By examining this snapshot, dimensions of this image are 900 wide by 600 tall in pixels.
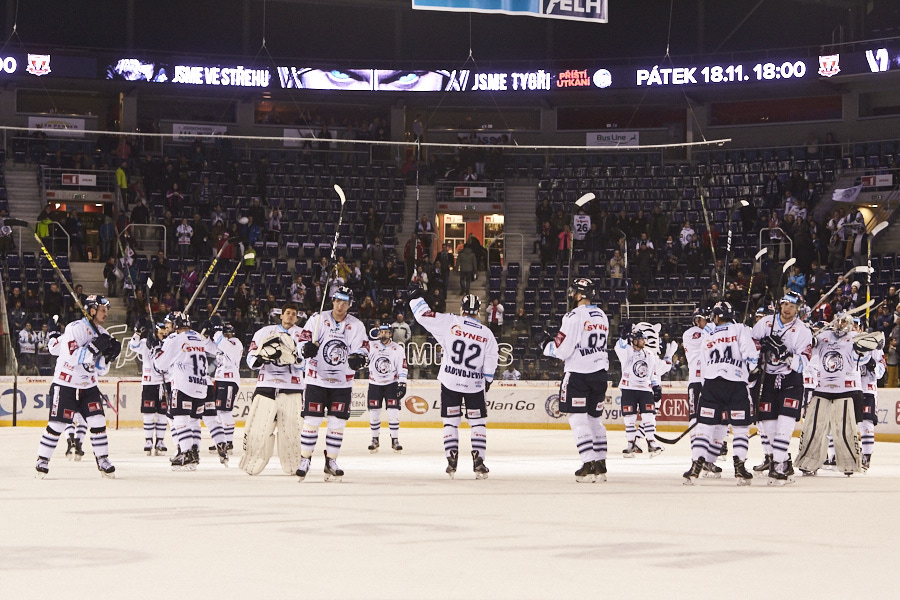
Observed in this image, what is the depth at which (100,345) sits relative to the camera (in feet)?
43.4

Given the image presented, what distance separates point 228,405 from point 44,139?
66.2 ft

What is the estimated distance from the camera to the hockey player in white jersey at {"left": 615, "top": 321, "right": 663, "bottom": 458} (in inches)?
703

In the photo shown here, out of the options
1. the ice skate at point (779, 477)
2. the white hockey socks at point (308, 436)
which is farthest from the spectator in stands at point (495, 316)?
the white hockey socks at point (308, 436)

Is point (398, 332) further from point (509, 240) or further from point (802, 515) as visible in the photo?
point (802, 515)

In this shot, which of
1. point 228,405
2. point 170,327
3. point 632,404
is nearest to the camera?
point 170,327

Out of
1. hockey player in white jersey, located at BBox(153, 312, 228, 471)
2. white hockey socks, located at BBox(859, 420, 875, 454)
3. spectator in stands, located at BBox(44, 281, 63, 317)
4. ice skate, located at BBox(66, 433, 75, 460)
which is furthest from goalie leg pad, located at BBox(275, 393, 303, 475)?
spectator in stands, located at BBox(44, 281, 63, 317)

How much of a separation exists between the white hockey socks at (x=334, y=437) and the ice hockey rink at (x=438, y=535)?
474mm

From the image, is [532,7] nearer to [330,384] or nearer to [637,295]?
[330,384]

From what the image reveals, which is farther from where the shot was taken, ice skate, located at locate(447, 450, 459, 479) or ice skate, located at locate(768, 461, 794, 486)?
ice skate, located at locate(447, 450, 459, 479)

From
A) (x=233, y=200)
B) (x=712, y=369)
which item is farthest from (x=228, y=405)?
(x=233, y=200)

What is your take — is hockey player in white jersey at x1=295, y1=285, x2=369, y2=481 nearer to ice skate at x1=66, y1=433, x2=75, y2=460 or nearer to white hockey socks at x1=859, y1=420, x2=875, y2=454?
ice skate at x1=66, y1=433, x2=75, y2=460

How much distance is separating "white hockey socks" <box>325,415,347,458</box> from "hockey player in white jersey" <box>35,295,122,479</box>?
2.37m

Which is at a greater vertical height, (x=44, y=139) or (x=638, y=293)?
(x=44, y=139)

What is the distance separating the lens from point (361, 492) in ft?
38.4
